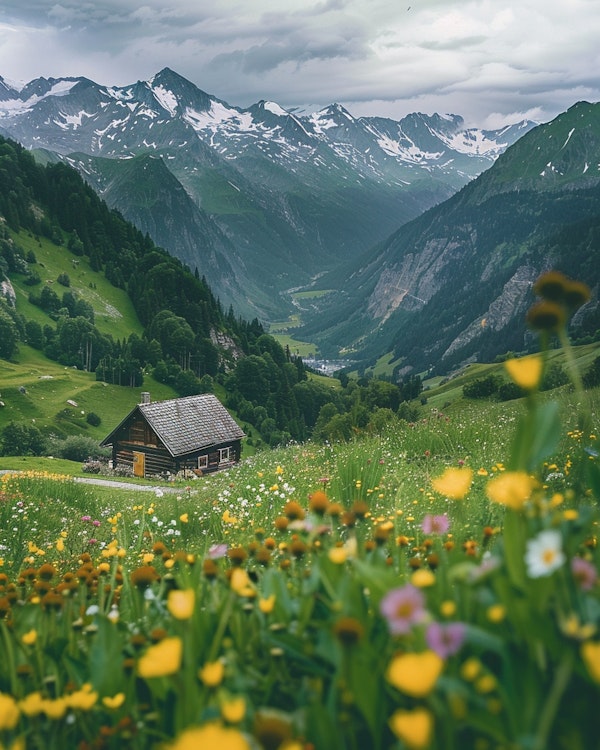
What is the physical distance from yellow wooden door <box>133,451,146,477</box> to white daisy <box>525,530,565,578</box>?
79.3m

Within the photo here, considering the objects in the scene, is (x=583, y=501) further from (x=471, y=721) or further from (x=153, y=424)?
(x=153, y=424)

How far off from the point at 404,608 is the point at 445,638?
139mm

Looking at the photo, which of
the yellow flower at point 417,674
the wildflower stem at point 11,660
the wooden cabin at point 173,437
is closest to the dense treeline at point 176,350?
the wooden cabin at point 173,437

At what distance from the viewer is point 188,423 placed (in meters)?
77.4

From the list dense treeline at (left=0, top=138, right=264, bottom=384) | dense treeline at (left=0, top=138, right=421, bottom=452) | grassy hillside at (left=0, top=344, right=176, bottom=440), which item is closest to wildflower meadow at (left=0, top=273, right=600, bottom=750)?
grassy hillside at (left=0, top=344, right=176, bottom=440)

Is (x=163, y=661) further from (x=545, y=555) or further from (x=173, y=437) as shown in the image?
(x=173, y=437)

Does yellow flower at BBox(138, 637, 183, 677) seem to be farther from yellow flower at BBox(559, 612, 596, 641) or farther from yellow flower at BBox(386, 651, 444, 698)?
yellow flower at BBox(559, 612, 596, 641)

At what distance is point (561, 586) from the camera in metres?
2.03

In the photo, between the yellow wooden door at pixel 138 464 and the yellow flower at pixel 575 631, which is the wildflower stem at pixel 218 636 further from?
the yellow wooden door at pixel 138 464

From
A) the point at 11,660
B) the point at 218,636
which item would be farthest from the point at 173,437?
the point at 218,636

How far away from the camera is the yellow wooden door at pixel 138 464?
78.1 meters

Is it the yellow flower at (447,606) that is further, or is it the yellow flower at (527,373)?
the yellow flower at (447,606)

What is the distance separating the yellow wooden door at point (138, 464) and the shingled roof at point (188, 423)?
4.19 metres

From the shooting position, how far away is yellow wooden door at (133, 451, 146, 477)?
256 ft
